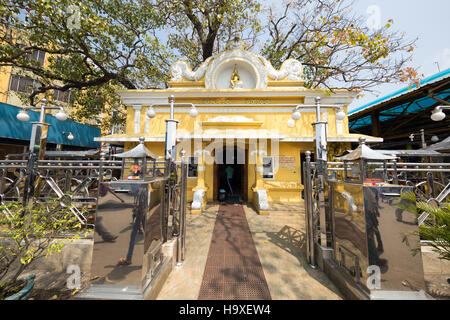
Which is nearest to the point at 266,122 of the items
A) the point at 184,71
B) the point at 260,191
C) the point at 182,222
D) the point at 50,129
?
the point at 260,191

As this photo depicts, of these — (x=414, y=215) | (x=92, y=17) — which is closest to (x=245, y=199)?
(x=414, y=215)

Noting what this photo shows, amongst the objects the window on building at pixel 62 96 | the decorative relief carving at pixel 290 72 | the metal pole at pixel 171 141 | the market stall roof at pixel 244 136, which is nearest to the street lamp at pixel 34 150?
the metal pole at pixel 171 141

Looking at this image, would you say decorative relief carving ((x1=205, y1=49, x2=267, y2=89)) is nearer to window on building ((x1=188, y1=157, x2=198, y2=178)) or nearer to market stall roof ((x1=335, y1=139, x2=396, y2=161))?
window on building ((x1=188, y1=157, x2=198, y2=178))

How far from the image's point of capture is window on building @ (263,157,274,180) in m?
9.02

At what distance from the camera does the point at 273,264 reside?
12.1 ft

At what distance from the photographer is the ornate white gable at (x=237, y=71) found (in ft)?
31.2

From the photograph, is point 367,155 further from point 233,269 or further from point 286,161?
point 286,161

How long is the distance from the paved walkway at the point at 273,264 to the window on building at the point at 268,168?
288cm

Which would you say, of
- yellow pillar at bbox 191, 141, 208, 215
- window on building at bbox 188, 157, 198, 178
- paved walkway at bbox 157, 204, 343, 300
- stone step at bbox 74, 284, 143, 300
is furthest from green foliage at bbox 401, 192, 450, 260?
window on building at bbox 188, 157, 198, 178

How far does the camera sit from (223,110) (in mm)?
9375

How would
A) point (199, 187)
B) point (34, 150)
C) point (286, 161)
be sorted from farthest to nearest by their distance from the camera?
point (286, 161) → point (199, 187) → point (34, 150)

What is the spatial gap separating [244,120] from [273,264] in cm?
618

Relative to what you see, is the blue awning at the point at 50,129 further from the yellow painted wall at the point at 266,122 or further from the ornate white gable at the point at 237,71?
the ornate white gable at the point at 237,71

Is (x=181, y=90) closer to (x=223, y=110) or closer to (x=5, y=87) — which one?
(x=223, y=110)
